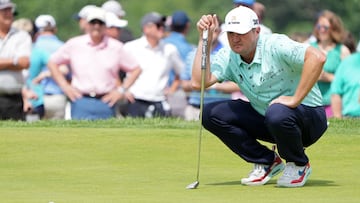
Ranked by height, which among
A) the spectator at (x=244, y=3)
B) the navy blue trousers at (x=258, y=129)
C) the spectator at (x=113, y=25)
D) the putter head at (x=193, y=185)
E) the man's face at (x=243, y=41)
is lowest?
the putter head at (x=193, y=185)

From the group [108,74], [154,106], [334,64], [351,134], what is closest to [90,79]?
[108,74]

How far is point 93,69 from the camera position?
51.6 feet

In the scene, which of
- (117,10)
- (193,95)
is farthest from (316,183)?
(117,10)

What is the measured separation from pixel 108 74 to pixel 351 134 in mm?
4470

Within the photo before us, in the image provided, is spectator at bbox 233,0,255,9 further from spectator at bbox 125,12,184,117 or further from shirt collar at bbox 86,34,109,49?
spectator at bbox 125,12,184,117

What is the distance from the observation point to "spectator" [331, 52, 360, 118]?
15727mm

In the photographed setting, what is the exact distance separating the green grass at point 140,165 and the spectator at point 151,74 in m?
3.34

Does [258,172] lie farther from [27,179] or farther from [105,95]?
[105,95]

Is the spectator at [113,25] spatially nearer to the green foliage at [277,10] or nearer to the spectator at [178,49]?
the spectator at [178,49]

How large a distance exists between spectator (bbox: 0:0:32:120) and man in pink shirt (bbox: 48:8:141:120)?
2.43ft

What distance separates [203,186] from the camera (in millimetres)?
9281

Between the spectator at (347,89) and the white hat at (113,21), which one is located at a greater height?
the white hat at (113,21)

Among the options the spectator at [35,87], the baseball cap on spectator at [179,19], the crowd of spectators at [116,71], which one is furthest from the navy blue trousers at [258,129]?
the baseball cap on spectator at [179,19]

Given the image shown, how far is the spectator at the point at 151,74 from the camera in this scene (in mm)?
17094
